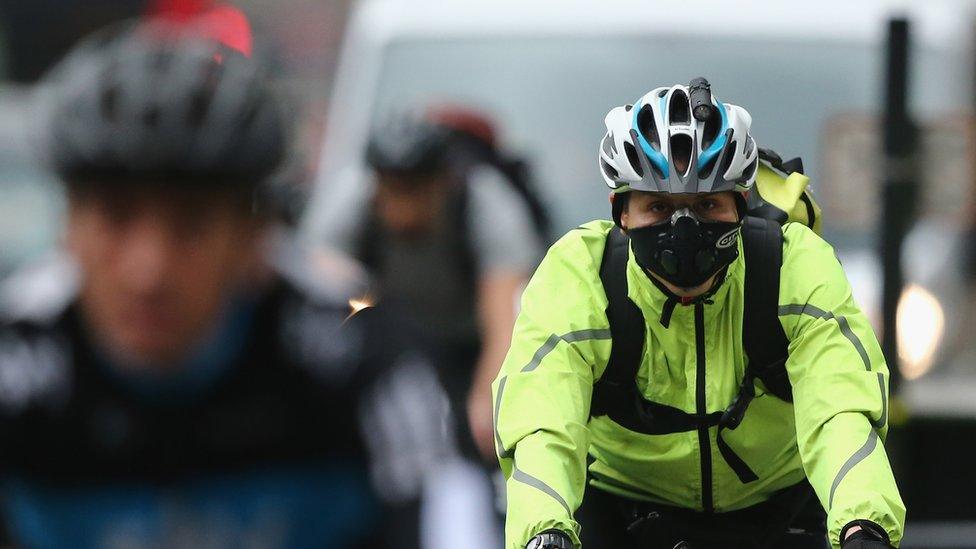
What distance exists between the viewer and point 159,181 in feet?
7.97

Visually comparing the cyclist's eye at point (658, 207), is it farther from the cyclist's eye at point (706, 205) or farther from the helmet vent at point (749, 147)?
the helmet vent at point (749, 147)

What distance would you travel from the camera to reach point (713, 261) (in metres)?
3.83

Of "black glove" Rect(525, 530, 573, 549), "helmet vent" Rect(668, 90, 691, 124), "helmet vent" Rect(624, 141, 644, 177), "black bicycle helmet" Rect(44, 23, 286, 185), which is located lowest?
"black glove" Rect(525, 530, 573, 549)

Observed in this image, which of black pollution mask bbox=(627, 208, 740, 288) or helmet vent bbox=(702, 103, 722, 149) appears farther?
helmet vent bbox=(702, 103, 722, 149)

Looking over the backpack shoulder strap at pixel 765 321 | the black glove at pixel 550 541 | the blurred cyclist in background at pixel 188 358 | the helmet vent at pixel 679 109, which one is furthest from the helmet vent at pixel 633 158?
the blurred cyclist in background at pixel 188 358

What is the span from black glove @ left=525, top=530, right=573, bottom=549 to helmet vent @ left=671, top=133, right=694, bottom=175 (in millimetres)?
854

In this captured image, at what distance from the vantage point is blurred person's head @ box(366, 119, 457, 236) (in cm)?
693

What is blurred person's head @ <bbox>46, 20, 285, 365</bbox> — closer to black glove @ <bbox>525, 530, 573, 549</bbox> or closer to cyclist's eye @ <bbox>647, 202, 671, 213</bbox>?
black glove @ <bbox>525, 530, 573, 549</bbox>

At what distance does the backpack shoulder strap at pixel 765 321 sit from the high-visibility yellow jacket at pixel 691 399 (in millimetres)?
23

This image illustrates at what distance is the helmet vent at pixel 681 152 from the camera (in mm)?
3975

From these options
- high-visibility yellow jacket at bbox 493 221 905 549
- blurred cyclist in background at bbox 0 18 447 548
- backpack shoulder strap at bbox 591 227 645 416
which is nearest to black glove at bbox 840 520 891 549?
high-visibility yellow jacket at bbox 493 221 905 549

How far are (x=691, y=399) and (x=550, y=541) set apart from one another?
1.87 ft

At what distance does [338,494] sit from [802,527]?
1.97m

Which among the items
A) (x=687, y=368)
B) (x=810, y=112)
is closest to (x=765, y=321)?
(x=687, y=368)
